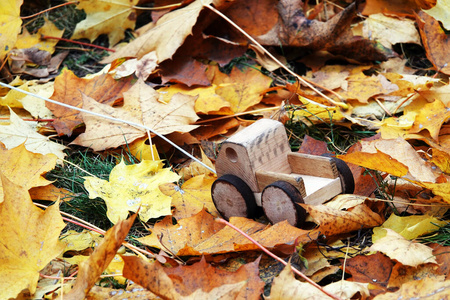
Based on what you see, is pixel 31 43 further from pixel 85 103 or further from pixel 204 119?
pixel 204 119

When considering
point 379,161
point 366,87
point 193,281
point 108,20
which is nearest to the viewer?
point 193,281

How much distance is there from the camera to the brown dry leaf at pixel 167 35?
2.43 metres

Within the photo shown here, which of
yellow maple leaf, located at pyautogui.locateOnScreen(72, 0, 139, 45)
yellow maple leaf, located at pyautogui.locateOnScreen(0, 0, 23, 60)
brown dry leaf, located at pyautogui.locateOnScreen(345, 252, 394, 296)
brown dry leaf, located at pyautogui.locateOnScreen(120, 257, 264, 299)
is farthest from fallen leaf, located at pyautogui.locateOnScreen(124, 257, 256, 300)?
yellow maple leaf, located at pyautogui.locateOnScreen(72, 0, 139, 45)

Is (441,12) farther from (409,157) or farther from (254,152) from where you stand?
(254,152)

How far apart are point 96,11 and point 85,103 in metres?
1.08

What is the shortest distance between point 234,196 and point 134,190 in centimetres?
35

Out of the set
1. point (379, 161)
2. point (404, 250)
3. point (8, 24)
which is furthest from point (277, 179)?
point (8, 24)

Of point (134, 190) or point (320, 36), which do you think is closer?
point (134, 190)

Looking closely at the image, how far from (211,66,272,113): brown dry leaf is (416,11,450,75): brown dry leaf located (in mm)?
728

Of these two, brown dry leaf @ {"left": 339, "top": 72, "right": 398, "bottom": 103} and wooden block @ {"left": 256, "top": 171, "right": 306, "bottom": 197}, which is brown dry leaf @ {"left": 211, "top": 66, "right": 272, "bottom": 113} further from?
wooden block @ {"left": 256, "top": 171, "right": 306, "bottom": 197}

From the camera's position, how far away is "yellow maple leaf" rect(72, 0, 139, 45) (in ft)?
9.51

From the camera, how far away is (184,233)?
1477 millimetres

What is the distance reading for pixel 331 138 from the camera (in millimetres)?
2104

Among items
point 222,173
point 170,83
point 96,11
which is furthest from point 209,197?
point 96,11
